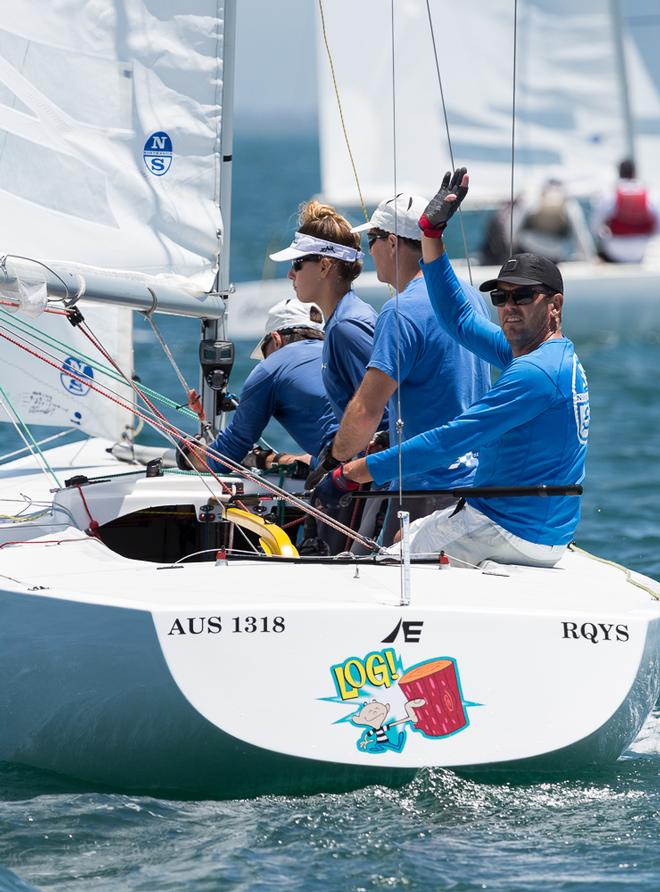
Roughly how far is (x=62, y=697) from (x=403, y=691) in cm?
77

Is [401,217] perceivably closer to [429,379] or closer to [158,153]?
[429,379]

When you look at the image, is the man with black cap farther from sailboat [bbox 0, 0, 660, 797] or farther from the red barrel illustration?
the red barrel illustration

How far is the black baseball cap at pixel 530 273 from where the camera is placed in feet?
11.8

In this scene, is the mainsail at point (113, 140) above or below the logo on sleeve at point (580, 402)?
above

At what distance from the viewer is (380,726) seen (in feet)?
10.5

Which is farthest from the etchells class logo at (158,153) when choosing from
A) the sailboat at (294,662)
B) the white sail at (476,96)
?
the white sail at (476,96)

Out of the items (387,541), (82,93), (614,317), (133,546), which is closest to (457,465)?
(387,541)

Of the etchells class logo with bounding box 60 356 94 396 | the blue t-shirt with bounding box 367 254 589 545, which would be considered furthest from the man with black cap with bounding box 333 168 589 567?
the etchells class logo with bounding box 60 356 94 396

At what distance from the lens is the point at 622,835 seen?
3.24 m

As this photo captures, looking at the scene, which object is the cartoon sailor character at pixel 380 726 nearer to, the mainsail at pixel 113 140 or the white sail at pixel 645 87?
the mainsail at pixel 113 140

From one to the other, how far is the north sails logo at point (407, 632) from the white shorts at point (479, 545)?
0.52 metres

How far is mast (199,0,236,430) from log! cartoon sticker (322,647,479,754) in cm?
199

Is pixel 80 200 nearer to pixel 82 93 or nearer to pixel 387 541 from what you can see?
pixel 82 93

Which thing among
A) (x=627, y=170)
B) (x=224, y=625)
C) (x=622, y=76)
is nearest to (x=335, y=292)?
(x=224, y=625)
